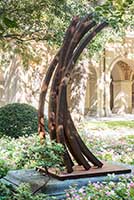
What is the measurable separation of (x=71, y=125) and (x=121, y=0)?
2051 mm

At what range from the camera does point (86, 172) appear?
5.05 meters

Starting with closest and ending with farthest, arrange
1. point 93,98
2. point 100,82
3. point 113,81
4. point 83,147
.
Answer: point 83,147
point 100,82
point 93,98
point 113,81

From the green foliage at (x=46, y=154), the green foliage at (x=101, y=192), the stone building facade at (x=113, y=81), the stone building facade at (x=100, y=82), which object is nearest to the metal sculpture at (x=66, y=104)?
the green foliage at (x=46, y=154)

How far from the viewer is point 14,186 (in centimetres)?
494

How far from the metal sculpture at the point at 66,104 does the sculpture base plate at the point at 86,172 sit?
69 millimetres

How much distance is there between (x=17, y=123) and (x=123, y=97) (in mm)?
17817

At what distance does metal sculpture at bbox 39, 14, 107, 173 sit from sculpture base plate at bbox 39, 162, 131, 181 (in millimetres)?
69

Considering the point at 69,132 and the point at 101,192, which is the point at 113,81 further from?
the point at 101,192

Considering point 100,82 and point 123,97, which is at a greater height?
point 100,82

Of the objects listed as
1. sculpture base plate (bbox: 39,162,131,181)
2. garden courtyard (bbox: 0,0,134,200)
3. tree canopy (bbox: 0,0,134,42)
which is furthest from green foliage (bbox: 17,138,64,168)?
tree canopy (bbox: 0,0,134,42)

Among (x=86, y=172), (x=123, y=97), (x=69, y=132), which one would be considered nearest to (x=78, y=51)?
(x=69, y=132)

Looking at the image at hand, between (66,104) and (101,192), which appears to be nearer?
(101,192)

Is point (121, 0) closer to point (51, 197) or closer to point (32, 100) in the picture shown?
point (51, 197)

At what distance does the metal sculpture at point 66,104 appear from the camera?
5.16 metres
